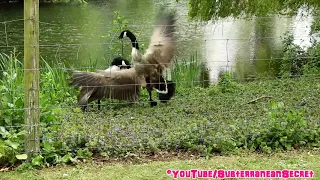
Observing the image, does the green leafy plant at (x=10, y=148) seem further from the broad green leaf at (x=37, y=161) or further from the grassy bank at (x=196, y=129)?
the grassy bank at (x=196, y=129)

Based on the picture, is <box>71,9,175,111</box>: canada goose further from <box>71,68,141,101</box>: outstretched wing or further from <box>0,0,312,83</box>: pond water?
<box>0,0,312,83</box>: pond water

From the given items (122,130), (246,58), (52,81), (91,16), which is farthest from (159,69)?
(91,16)

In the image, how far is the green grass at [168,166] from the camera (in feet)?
13.1

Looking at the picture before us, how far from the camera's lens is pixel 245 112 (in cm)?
589

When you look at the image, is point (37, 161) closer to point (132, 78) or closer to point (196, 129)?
point (196, 129)

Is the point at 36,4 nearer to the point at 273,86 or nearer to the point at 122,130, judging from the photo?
the point at 122,130

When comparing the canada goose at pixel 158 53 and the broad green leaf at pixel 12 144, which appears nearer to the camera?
the broad green leaf at pixel 12 144

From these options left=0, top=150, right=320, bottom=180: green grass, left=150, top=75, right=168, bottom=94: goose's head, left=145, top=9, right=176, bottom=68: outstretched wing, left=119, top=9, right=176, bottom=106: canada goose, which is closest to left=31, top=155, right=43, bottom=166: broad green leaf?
left=0, top=150, right=320, bottom=180: green grass

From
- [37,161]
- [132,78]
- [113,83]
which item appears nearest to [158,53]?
[132,78]

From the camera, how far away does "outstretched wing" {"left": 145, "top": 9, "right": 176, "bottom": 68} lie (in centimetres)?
716

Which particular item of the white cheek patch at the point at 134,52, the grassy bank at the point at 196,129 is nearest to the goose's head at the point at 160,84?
the white cheek patch at the point at 134,52

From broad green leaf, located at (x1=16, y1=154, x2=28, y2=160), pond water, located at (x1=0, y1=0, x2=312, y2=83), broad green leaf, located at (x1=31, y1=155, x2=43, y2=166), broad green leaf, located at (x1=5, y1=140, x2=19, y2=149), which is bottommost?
broad green leaf, located at (x1=31, y1=155, x2=43, y2=166)

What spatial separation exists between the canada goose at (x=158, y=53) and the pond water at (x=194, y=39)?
4.56 feet

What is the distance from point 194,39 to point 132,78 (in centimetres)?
831
